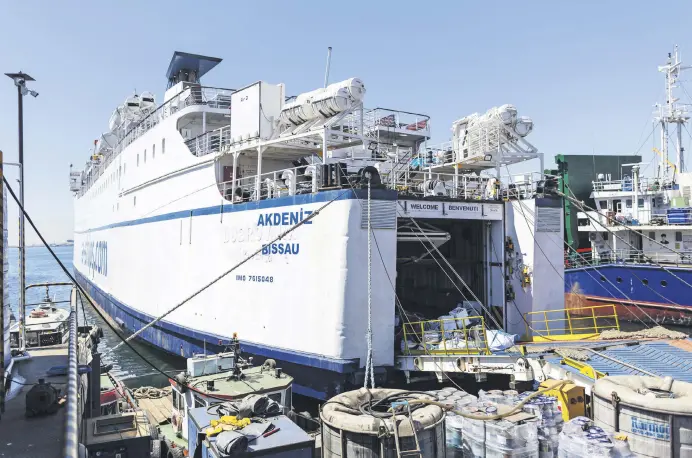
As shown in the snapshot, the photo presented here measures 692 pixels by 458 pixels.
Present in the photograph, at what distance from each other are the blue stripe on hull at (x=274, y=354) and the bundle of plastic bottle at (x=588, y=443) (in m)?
4.81

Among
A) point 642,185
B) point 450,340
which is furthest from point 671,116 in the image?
point 450,340

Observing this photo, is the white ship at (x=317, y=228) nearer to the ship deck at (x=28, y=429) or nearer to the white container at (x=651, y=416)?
the white container at (x=651, y=416)

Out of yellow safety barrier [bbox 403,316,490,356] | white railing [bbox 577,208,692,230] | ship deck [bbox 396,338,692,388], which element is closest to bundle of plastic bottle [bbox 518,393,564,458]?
ship deck [bbox 396,338,692,388]

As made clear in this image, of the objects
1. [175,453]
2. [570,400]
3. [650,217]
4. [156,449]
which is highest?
[650,217]

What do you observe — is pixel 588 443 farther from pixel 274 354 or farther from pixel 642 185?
pixel 642 185

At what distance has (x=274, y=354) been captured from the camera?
1163 cm

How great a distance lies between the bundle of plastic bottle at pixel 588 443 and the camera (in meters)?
5.72

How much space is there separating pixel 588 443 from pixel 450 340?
5.92 meters

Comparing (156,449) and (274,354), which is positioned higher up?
(274,354)

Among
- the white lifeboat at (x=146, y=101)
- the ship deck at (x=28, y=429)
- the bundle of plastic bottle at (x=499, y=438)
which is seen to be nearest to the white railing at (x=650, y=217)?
the bundle of plastic bottle at (x=499, y=438)

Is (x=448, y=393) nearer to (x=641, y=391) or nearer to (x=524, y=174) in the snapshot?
(x=641, y=391)

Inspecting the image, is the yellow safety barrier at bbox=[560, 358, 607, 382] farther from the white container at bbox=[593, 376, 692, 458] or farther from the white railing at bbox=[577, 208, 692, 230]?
the white railing at bbox=[577, 208, 692, 230]

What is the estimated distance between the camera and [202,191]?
1532 centimetres

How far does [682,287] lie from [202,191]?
22081 millimetres
